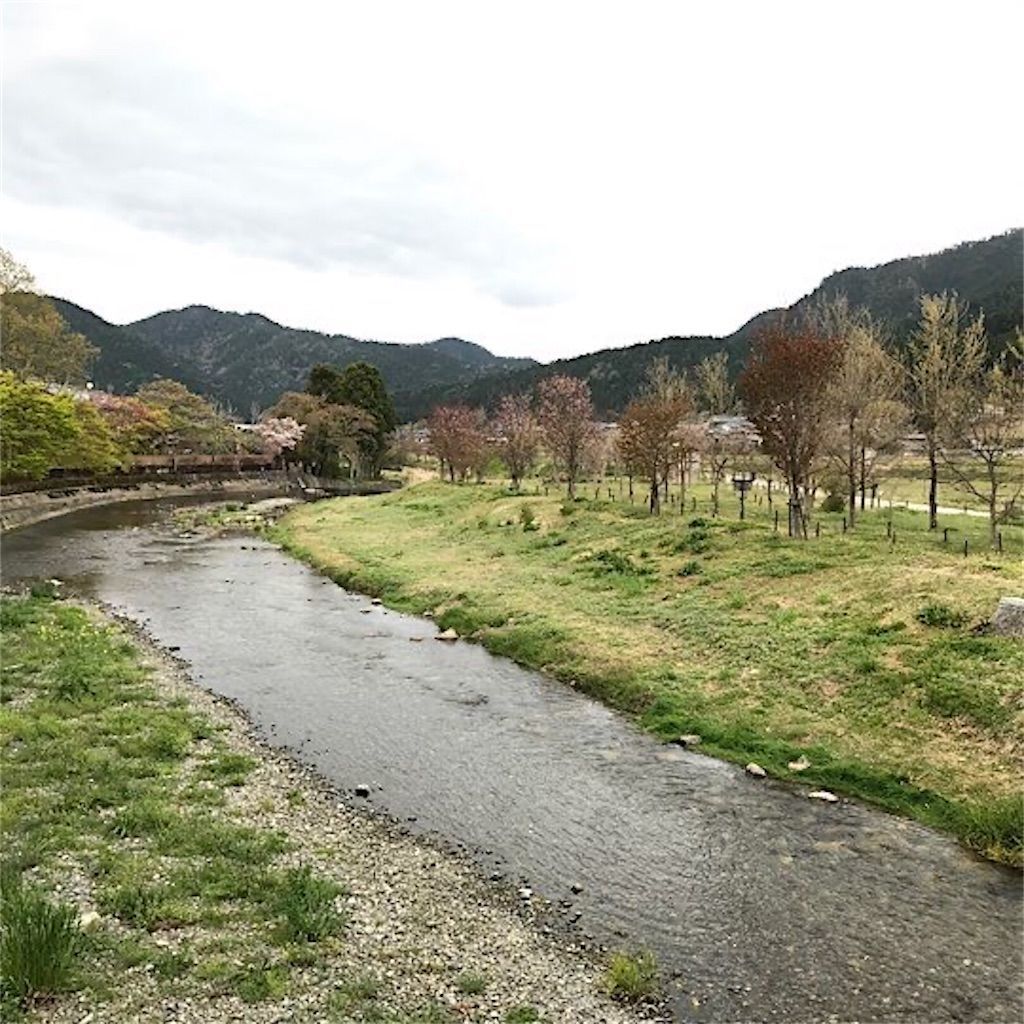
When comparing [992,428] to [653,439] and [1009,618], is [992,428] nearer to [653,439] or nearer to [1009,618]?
[1009,618]

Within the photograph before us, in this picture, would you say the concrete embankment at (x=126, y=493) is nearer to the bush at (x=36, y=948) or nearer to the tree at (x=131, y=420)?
the tree at (x=131, y=420)

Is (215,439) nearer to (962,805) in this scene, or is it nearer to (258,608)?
(258,608)

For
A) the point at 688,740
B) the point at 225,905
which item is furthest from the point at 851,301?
the point at 225,905

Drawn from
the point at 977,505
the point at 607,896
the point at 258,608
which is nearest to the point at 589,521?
the point at 258,608

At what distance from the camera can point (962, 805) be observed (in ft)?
39.1

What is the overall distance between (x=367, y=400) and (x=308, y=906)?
79791 millimetres

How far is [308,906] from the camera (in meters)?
9.06

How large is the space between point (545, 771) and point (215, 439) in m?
79.8

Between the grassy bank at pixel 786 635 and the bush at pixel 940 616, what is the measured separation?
0.17 ft

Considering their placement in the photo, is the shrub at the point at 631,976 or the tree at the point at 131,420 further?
the tree at the point at 131,420

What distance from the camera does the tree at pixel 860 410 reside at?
31.5m

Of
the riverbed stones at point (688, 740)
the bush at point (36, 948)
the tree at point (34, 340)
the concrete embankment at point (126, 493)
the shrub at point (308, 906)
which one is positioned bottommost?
the riverbed stones at point (688, 740)

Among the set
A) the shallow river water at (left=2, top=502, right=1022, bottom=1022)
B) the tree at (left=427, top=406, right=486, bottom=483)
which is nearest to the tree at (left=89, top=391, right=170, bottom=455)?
the tree at (left=427, top=406, right=486, bottom=483)

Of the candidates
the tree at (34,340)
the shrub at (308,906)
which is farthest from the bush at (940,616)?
the tree at (34,340)
